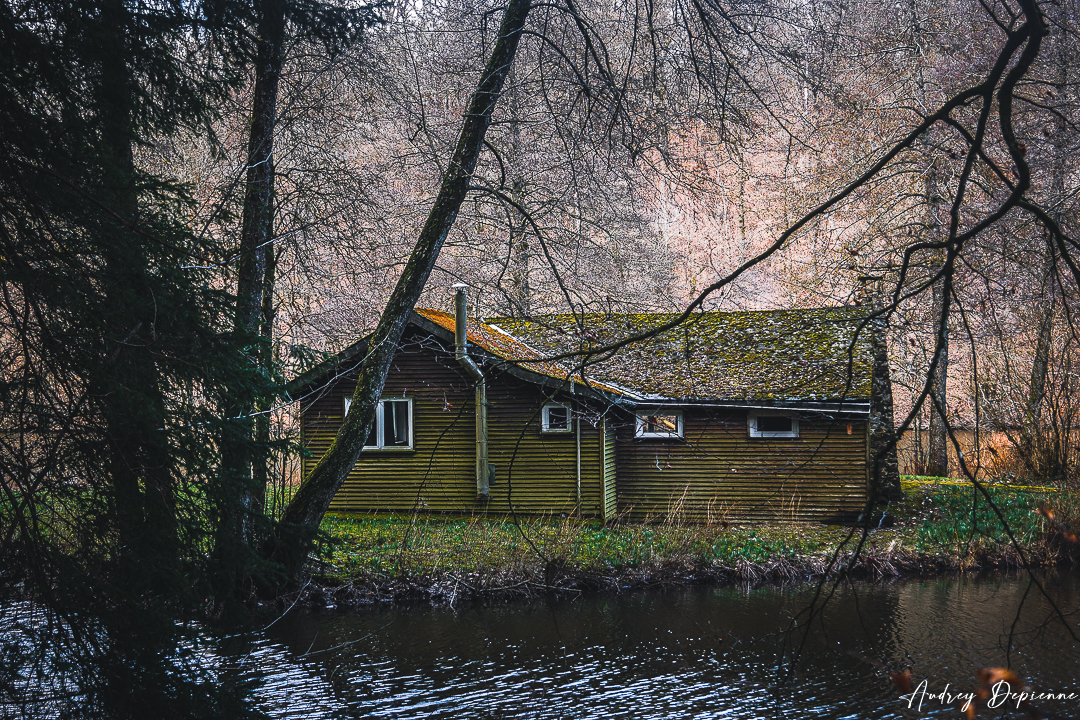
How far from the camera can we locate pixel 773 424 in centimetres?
1686

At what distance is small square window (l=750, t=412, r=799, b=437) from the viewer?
54.9 feet

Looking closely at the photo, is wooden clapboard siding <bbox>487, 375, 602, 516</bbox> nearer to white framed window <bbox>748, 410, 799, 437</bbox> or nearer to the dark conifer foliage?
white framed window <bbox>748, 410, 799, 437</bbox>

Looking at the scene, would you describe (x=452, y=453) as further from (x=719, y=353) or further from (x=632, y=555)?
(x=719, y=353)

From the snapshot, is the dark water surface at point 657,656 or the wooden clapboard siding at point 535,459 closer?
the dark water surface at point 657,656

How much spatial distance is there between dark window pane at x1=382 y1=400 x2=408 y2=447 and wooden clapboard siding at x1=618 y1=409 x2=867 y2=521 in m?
4.84

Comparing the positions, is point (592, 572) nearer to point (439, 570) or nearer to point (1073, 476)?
point (439, 570)

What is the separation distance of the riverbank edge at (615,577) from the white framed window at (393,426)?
585 centimetres

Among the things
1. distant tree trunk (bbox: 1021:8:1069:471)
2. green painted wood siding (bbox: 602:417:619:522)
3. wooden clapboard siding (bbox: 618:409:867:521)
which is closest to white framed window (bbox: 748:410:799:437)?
wooden clapboard siding (bbox: 618:409:867:521)

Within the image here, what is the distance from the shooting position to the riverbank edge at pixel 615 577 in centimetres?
1186

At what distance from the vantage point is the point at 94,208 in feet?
16.3

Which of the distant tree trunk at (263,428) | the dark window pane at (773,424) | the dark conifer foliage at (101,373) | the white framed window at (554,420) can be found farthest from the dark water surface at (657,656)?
the white framed window at (554,420)

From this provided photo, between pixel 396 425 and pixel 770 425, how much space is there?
320 inches

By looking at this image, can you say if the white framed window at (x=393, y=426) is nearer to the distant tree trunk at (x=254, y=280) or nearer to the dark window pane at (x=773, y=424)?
the distant tree trunk at (x=254, y=280)

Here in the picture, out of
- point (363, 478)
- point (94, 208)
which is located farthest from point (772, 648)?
point (363, 478)
